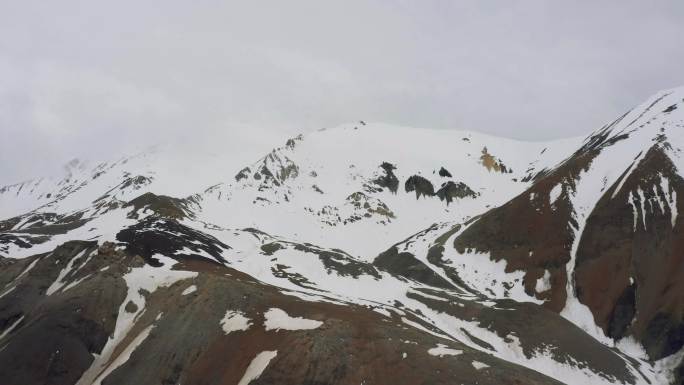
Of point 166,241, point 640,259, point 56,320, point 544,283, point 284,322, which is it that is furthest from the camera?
point 544,283

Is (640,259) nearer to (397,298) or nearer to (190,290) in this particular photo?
(397,298)

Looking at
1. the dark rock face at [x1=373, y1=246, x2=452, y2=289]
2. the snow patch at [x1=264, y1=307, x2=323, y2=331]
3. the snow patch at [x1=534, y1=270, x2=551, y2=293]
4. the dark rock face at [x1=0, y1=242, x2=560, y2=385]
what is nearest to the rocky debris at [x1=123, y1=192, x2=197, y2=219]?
the dark rock face at [x1=373, y1=246, x2=452, y2=289]

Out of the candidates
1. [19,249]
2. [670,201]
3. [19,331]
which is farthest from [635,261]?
[19,249]

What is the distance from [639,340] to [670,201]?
132 ft

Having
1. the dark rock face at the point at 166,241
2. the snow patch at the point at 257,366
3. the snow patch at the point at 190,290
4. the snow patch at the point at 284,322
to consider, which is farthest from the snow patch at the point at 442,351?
the dark rock face at the point at 166,241

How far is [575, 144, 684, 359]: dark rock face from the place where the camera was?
92.6 metres

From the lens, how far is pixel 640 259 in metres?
109

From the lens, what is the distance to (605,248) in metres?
115

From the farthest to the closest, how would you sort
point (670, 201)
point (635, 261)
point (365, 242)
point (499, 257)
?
point (365, 242) < point (499, 257) < point (670, 201) < point (635, 261)

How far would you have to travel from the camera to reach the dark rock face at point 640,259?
9256cm

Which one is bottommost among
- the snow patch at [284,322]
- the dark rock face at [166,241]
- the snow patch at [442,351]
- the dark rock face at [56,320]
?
the snow patch at [442,351]

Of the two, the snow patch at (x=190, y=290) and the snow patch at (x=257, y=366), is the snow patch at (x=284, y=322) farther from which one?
the snow patch at (x=190, y=290)

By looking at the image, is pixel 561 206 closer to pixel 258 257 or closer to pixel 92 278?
pixel 258 257

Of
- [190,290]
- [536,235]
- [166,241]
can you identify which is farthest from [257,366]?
[536,235]
